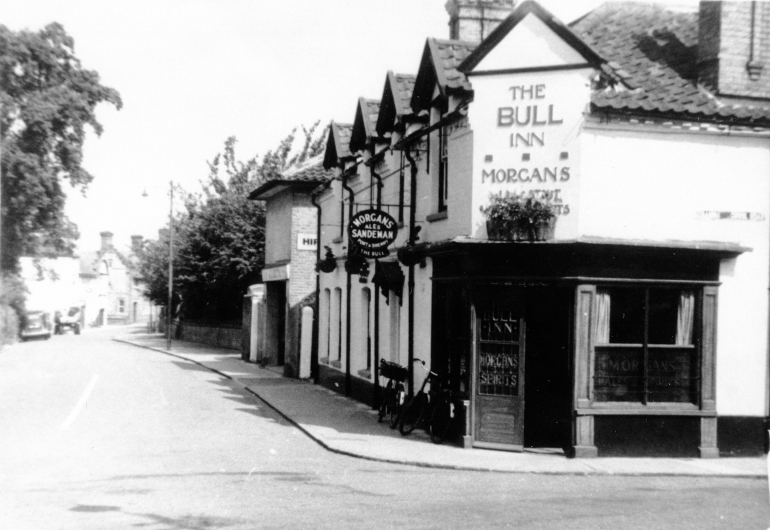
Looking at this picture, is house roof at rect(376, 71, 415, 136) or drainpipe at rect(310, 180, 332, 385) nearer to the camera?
house roof at rect(376, 71, 415, 136)

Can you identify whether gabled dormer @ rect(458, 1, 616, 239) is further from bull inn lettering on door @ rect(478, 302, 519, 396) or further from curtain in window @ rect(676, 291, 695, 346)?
curtain in window @ rect(676, 291, 695, 346)

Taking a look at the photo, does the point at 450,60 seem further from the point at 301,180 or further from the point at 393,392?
the point at 301,180

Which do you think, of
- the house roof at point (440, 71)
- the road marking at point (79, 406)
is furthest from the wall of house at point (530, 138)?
the road marking at point (79, 406)

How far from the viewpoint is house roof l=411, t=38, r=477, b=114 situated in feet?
42.7

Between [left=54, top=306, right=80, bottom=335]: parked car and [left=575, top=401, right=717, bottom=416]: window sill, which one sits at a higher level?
[left=575, top=401, right=717, bottom=416]: window sill

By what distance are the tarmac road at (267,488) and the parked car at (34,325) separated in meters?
37.8

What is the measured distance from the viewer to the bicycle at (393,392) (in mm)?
14555

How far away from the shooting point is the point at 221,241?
37531 mm

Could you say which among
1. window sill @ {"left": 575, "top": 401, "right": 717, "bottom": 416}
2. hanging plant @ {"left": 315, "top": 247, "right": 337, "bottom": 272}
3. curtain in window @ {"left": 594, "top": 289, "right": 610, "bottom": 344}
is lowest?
window sill @ {"left": 575, "top": 401, "right": 717, "bottom": 416}

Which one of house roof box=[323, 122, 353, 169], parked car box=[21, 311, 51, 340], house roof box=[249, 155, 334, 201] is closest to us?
house roof box=[323, 122, 353, 169]

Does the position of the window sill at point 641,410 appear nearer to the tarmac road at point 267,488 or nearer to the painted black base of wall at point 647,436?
the painted black base of wall at point 647,436

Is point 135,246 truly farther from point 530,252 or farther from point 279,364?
point 530,252

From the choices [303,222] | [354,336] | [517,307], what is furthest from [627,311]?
[303,222]

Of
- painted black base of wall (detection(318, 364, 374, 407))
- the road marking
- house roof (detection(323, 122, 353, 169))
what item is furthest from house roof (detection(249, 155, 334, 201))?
the road marking
